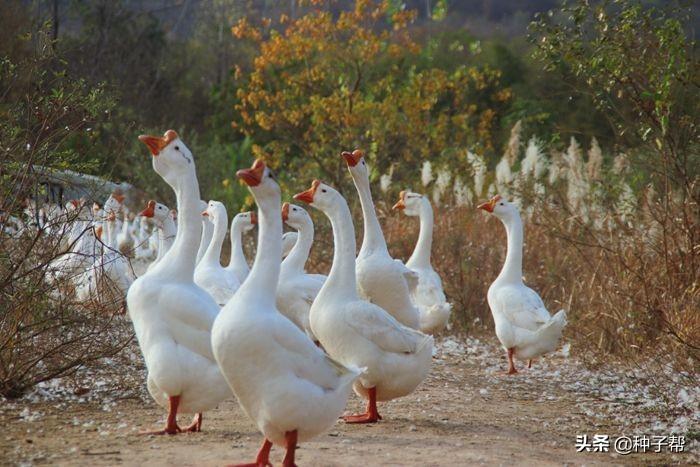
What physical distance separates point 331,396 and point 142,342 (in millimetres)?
1453

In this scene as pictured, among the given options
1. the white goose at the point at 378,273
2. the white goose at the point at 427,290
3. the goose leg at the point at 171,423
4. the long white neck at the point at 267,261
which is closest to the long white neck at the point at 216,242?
the white goose at the point at 378,273

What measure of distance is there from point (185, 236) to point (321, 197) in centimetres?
99

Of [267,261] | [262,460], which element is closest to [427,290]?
[267,261]

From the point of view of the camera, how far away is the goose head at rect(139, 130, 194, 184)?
6.34 meters

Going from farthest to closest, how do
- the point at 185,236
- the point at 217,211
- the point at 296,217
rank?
1. the point at 217,211
2. the point at 296,217
3. the point at 185,236

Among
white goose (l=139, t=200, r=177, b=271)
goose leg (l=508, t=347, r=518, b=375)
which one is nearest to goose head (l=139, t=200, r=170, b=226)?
white goose (l=139, t=200, r=177, b=271)

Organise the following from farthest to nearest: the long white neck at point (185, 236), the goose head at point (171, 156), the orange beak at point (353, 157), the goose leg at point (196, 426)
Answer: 1. the orange beak at point (353, 157)
2. the goose head at point (171, 156)
3. the long white neck at point (185, 236)
4. the goose leg at point (196, 426)

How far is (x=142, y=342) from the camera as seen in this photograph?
6059 millimetres

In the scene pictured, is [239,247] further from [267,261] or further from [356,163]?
[267,261]

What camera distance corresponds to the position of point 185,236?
6.25 m

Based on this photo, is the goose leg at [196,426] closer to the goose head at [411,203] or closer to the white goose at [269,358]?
the white goose at [269,358]

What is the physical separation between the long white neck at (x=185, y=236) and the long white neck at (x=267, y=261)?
1090 millimetres

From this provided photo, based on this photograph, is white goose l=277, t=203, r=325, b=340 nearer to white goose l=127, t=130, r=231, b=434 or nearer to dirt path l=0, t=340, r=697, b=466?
dirt path l=0, t=340, r=697, b=466

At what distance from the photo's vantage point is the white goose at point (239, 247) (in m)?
9.67
